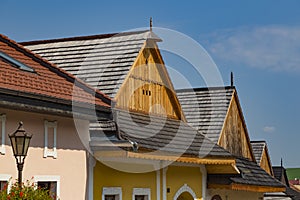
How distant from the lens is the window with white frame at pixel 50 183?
12.1 meters


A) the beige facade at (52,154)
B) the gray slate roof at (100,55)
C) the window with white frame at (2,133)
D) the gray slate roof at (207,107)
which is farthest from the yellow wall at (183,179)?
the window with white frame at (2,133)

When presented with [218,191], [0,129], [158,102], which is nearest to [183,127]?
[158,102]

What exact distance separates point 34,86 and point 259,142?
20.0 meters

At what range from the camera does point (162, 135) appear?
51.8 ft

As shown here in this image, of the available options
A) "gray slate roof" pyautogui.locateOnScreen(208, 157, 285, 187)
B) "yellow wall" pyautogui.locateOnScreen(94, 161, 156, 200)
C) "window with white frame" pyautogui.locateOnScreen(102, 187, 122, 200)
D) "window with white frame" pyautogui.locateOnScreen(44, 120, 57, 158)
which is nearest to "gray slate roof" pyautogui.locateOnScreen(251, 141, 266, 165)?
"gray slate roof" pyautogui.locateOnScreen(208, 157, 285, 187)

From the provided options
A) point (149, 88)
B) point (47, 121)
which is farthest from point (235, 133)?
point (47, 121)

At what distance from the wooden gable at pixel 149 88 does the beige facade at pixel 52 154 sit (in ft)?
8.86

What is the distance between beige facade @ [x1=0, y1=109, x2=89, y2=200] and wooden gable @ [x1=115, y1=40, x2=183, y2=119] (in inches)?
106

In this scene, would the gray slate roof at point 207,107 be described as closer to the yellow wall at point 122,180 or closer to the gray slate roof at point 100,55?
the gray slate roof at point 100,55

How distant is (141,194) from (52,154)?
3.43m

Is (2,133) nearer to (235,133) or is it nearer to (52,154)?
(52,154)

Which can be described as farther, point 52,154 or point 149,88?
point 149,88

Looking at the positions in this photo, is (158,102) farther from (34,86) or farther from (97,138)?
(34,86)

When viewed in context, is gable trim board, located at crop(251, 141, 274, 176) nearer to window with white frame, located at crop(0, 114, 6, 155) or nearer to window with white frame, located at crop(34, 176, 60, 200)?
window with white frame, located at crop(34, 176, 60, 200)
